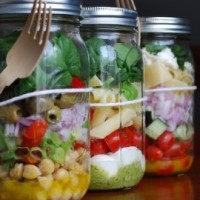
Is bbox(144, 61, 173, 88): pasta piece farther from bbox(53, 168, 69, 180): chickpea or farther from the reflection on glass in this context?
bbox(53, 168, 69, 180): chickpea

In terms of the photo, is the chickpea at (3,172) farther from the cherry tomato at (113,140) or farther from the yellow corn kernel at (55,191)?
the cherry tomato at (113,140)

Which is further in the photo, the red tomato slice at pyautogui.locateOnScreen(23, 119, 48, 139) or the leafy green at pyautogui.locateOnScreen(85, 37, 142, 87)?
the leafy green at pyautogui.locateOnScreen(85, 37, 142, 87)

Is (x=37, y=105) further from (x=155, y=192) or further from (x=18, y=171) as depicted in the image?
(x=155, y=192)

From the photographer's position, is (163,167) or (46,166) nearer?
(46,166)

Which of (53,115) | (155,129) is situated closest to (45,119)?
(53,115)

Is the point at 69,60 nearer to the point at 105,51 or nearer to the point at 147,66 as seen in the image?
the point at 105,51

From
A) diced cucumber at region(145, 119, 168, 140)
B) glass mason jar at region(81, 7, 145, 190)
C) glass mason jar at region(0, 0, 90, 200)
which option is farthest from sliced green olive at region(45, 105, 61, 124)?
diced cucumber at region(145, 119, 168, 140)

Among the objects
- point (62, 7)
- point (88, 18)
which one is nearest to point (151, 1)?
point (88, 18)
